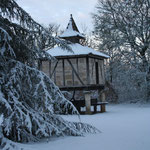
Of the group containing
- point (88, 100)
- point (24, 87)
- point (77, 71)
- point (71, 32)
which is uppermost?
point (71, 32)

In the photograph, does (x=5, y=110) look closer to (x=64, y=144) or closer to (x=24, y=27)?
(x=64, y=144)

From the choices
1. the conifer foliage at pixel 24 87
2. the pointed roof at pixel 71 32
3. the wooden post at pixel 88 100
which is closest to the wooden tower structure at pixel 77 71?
the wooden post at pixel 88 100

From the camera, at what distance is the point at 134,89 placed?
23219mm

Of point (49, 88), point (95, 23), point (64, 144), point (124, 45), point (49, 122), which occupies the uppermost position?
point (95, 23)

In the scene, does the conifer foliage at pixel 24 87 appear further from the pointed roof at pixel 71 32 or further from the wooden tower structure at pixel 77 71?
the pointed roof at pixel 71 32

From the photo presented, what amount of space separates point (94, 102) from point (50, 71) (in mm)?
3333

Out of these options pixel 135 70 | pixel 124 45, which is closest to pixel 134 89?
pixel 135 70

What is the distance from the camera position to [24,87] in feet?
21.6

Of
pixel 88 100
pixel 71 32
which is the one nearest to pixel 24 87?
pixel 88 100

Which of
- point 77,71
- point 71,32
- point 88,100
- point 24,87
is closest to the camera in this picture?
point 24,87

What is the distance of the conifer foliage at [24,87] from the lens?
18.7 ft

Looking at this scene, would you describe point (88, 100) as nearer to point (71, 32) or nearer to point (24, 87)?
point (71, 32)

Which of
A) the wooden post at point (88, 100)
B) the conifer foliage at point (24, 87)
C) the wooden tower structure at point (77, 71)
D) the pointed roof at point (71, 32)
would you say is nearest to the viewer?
the conifer foliage at point (24, 87)

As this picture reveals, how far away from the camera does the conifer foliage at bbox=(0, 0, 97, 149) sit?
18.7 feet
